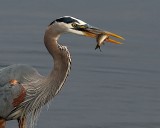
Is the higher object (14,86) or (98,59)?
(98,59)

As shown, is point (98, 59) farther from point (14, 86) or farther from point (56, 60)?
Result: point (14, 86)

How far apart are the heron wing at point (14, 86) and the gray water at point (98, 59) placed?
1.29 m

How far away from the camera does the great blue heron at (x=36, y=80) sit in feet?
37.1

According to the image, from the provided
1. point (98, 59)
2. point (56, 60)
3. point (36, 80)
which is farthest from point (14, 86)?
point (98, 59)

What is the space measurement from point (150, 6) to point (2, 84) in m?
7.24

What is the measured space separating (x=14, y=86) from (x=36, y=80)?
0.34m

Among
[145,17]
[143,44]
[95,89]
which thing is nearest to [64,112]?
[95,89]

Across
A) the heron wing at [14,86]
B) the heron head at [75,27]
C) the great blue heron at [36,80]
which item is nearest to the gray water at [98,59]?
the great blue heron at [36,80]

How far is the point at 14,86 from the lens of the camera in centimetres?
1154

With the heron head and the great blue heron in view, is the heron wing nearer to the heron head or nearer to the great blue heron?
the great blue heron

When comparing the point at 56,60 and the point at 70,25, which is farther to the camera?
the point at 56,60

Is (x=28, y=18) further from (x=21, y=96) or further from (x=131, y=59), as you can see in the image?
(x=21, y=96)

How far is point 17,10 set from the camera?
59.1ft

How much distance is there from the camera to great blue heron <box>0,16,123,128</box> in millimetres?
11297
